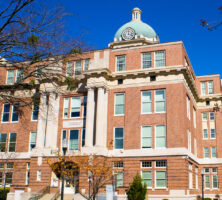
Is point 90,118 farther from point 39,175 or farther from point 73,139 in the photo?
point 39,175

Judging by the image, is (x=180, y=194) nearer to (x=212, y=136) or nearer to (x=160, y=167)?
(x=160, y=167)

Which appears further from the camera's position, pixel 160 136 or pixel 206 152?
pixel 206 152

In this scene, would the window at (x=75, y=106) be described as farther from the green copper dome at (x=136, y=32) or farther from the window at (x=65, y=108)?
the green copper dome at (x=136, y=32)

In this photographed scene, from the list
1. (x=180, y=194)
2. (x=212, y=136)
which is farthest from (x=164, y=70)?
(x=212, y=136)

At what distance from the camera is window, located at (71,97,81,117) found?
38.4 m

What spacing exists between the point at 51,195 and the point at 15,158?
25.7 feet

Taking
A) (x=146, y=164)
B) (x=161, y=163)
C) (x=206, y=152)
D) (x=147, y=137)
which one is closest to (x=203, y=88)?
(x=206, y=152)

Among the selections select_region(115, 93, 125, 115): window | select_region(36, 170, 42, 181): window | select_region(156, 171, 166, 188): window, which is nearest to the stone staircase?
select_region(36, 170, 42, 181): window

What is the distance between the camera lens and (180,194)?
32.0 m

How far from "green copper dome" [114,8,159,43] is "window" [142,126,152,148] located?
24.0 metres

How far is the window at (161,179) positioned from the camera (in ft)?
109

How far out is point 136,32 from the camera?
56250 millimetres

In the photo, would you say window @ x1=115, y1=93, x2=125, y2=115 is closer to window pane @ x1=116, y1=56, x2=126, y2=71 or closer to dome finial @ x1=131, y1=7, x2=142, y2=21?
window pane @ x1=116, y1=56, x2=126, y2=71

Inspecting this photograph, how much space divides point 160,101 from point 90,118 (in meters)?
7.62
